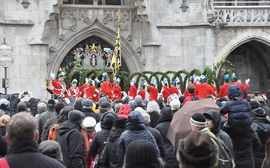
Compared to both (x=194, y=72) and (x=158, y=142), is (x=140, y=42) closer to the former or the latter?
(x=194, y=72)

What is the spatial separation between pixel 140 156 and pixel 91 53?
21.5m

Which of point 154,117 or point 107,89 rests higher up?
point 107,89

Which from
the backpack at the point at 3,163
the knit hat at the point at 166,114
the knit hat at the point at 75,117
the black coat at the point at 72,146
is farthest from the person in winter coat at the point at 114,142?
the backpack at the point at 3,163

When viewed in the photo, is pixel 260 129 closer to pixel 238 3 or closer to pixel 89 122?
pixel 89 122

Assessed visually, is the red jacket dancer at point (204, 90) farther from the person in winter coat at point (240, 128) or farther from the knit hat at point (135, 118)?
the knit hat at point (135, 118)

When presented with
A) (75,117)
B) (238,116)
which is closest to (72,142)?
(75,117)

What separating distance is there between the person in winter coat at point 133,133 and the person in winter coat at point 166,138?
1.81m

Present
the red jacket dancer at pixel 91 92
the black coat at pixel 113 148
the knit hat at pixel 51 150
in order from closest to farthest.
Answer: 1. the knit hat at pixel 51 150
2. the black coat at pixel 113 148
3. the red jacket dancer at pixel 91 92

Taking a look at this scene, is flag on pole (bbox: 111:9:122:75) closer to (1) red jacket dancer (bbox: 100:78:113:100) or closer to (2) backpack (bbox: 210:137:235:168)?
(1) red jacket dancer (bbox: 100:78:113:100)

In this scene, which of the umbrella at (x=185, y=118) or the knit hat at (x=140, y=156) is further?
the umbrella at (x=185, y=118)

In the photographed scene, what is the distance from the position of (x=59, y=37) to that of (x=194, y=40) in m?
5.23

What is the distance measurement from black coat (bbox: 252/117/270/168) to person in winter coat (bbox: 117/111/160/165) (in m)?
2.43

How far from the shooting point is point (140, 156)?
7.11m

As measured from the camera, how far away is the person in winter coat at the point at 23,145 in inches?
211
